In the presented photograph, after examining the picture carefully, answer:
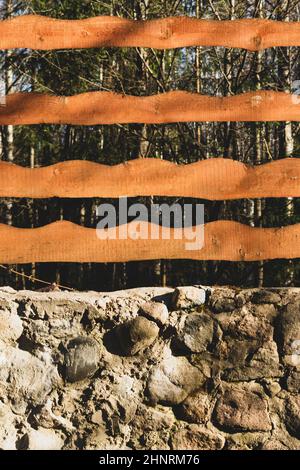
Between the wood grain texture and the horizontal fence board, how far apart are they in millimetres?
145

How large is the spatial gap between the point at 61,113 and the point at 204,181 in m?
0.68

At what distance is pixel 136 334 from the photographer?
9.00 ft

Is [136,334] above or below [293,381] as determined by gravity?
above

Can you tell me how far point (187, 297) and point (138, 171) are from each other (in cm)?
58

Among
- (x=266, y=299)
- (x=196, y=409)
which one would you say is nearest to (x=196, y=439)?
(x=196, y=409)

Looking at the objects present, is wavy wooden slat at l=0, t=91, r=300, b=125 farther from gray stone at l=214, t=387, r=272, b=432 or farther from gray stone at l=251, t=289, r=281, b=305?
gray stone at l=214, t=387, r=272, b=432

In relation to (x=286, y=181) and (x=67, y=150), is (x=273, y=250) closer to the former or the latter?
(x=286, y=181)

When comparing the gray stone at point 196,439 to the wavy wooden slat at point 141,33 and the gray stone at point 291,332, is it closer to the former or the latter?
the gray stone at point 291,332

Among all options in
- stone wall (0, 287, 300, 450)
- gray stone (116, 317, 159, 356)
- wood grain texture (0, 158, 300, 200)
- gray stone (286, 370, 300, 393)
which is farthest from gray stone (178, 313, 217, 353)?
wood grain texture (0, 158, 300, 200)

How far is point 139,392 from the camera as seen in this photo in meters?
2.76

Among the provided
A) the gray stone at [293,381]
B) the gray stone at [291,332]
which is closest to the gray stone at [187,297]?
the gray stone at [291,332]

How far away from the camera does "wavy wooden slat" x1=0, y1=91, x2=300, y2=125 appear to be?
2848 mm

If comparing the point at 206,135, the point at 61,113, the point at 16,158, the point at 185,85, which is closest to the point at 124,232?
the point at 61,113

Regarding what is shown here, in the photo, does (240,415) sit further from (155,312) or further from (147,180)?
(147,180)
